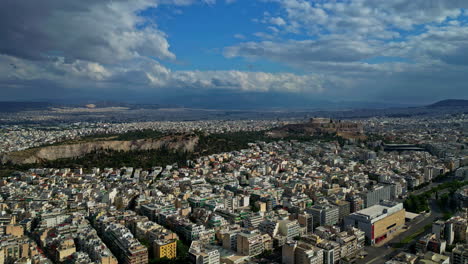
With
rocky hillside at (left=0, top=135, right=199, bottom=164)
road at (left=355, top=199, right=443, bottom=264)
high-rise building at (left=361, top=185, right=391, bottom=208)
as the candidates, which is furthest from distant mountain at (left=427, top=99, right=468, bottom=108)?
road at (left=355, top=199, right=443, bottom=264)

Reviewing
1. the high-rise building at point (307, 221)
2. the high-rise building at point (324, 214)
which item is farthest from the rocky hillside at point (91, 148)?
the high-rise building at point (307, 221)

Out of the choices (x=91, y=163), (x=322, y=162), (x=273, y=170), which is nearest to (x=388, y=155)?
(x=322, y=162)

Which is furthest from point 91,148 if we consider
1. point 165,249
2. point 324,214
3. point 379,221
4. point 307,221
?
point 379,221

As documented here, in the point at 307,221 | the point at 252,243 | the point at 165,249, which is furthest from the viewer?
the point at 307,221

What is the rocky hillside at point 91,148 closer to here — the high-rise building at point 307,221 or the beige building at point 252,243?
the high-rise building at point 307,221

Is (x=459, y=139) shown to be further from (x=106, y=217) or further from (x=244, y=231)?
(x=106, y=217)

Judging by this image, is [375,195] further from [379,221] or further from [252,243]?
[252,243]
